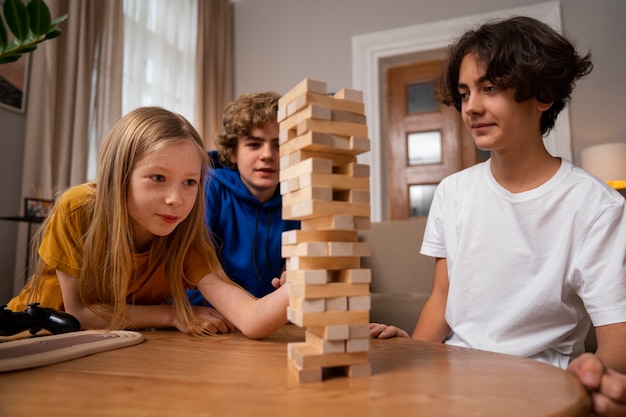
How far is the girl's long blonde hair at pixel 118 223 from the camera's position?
3.44 feet

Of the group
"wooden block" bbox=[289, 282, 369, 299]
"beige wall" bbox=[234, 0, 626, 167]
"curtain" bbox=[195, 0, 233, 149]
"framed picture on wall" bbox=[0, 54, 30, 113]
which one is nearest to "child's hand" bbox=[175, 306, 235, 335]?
"wooden block" bbox=[289, 282, 369, 299]

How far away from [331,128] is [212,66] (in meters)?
4.32

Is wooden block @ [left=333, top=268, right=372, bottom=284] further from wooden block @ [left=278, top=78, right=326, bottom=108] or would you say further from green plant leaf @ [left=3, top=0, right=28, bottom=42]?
green plant leaf @ [left=3, top=0, right=28, bottom=42]

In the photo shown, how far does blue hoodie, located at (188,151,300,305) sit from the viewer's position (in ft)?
5.51

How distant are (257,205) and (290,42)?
3.48m

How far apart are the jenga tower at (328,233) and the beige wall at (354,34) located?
150 inches

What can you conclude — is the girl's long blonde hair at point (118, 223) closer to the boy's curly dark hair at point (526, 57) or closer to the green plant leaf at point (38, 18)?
the green plant leaf at point (38, 18)

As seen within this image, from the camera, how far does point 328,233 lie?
25.0 inches

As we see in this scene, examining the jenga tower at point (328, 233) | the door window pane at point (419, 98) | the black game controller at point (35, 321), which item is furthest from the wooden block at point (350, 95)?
the door window pane at point (419, 98)

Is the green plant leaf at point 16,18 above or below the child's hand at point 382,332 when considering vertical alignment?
above

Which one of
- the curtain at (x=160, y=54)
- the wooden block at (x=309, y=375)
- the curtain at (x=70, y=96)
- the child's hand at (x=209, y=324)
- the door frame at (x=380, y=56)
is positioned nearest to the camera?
the wooden block at (x=309, y=375)

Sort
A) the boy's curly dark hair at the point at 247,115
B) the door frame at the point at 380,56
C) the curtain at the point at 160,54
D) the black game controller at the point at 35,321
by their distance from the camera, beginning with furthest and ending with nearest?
the door frame at the point at 380,56, the curtain at the point at 160,54, the boy's curly dark hair at the point at 247,115, the black game controller at the point at 35,321

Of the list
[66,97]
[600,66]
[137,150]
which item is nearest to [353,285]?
[137,150]

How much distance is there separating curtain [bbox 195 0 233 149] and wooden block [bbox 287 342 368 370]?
152 inches
